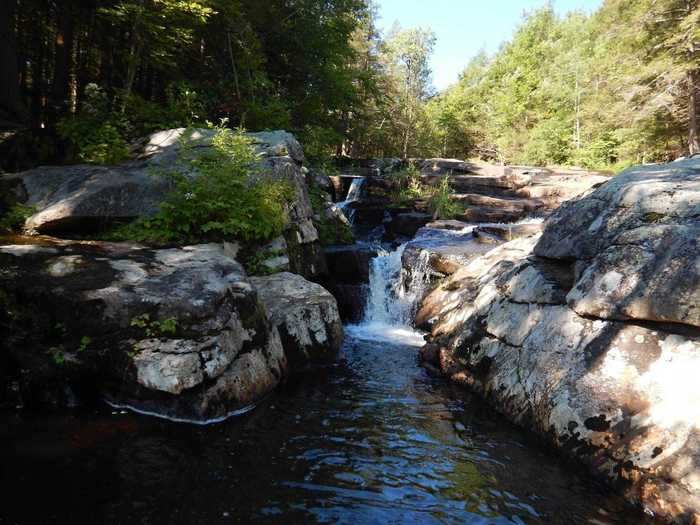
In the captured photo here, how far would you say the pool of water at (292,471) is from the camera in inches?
131

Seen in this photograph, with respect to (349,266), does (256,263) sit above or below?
above

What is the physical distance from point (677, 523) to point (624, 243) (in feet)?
9.11

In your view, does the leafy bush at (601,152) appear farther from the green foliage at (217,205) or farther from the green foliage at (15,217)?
the green foliage at (15,217)

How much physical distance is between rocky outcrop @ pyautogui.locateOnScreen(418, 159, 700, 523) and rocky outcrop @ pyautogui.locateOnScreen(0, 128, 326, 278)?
3.85 m

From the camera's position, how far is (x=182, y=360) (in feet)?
15.3

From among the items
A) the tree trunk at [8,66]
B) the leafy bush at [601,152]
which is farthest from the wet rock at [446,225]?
the leafy bush at [601,152]

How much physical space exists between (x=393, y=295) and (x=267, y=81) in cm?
799

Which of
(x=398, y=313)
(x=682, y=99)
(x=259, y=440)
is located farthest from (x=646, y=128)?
(x=259, y=440)

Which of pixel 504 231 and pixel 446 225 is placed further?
pixel 446 225

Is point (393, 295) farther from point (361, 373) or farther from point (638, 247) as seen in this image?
point (638, 247)

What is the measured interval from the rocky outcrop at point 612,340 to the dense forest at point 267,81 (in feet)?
25.2

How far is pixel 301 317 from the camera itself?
6684mm

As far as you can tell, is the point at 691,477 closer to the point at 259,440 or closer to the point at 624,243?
the point at 624,243

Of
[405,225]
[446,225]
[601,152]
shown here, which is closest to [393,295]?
[446,225]
